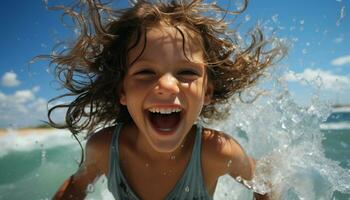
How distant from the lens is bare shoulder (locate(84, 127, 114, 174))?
2.79m

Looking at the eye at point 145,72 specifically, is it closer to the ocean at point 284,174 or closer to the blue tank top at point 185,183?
the blue tank top at point 185,183

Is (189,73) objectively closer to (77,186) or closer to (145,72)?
(145,72)

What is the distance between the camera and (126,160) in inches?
109

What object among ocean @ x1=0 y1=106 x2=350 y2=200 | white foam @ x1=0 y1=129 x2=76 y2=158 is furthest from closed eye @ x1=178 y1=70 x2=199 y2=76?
white foam @ x1=0 y1=129 x2=76 y2=158

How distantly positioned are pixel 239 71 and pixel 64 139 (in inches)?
327

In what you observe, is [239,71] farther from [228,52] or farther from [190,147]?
Answer: [190,147]

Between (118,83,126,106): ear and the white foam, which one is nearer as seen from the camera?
(118,83,126,106): ear

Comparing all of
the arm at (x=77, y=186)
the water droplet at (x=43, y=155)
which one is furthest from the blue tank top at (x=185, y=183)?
the water droplet at (x=43, y=155)

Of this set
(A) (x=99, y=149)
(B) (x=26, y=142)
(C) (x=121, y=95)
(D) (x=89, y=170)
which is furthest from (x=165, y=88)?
(B) (x=26, y=142)

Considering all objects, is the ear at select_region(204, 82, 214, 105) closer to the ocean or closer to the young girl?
the young girl

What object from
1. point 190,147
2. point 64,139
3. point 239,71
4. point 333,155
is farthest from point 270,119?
point 64,139

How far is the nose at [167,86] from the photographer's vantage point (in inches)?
81.0

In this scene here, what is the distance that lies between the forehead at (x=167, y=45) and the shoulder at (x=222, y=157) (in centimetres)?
64

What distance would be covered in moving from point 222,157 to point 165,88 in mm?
872
